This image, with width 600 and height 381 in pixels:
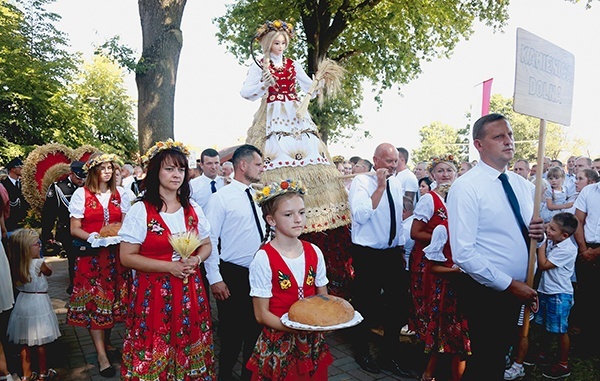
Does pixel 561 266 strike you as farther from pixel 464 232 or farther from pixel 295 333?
pixel 295 333

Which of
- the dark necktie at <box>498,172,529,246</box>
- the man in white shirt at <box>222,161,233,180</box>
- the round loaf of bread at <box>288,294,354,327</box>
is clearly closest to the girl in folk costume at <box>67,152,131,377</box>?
the man in white shirt at <box>222,161,233,180</box>

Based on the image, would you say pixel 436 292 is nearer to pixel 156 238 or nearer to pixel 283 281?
pixel 283 281

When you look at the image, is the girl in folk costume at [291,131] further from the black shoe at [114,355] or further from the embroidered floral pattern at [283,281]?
the black shoe at [114,355]

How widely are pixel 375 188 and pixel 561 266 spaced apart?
2027mm

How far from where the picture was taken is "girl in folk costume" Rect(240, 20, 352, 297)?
469 cm

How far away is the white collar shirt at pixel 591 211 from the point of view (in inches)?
214

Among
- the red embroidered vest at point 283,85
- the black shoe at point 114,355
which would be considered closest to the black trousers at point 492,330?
the red embroidered vest at point 283,85

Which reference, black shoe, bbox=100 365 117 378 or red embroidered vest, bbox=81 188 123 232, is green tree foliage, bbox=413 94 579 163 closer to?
red embroidered vest, bbox=81 188 123 232

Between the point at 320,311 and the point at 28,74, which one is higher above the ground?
the point at 28,74

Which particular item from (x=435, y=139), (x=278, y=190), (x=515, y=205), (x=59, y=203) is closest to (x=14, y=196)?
(x=59, y=203)

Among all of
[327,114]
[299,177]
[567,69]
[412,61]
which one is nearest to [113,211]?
[299,177]

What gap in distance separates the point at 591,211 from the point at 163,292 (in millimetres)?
5167

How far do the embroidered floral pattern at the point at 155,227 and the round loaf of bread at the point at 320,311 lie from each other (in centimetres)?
119

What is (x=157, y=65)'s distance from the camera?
7.44 meters
